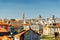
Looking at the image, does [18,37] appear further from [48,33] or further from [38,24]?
[38,24]

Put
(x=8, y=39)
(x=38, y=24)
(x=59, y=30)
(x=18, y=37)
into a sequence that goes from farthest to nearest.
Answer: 1. (x=38, y=24)
2. (x=59, y=30)
3. (x=18, y=37)
4. (x=8, y=39)

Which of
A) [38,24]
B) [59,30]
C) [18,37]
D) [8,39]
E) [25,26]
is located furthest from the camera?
[38,24]

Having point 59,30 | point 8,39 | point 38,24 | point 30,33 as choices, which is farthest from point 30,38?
point 38,24

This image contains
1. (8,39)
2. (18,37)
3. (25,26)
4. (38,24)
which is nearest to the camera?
(8,39)

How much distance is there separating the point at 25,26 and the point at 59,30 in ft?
39.2

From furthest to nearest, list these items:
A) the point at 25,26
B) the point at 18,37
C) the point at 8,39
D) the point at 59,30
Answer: the point at 25,26, the point at 59,30, the point at 18,37, the point at 8,39

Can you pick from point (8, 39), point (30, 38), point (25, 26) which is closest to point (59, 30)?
point (25, 26)

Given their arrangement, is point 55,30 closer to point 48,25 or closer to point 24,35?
point 48,25

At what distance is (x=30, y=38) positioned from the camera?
3747 centimetres

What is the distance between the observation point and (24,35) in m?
36.3

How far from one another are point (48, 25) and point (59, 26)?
4.28 meters

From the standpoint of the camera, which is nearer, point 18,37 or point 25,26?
point 18,37

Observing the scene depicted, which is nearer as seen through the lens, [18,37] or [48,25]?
[18,37]

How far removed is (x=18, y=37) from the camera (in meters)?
35.7
